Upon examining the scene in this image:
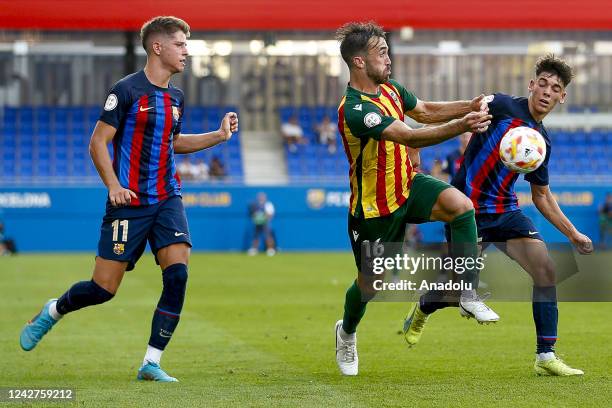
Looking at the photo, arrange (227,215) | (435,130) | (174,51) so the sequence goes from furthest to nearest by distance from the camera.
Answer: (227,215), (174,51), (435,130)

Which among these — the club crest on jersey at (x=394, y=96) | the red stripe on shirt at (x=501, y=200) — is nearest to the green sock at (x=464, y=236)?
the red stripe on shirt at (x=501, y=200)

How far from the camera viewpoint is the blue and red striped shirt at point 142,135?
7.60 metres

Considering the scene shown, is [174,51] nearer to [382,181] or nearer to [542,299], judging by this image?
[382,181]

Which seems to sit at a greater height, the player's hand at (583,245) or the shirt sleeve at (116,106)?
the shirt sleeve at (116,106)

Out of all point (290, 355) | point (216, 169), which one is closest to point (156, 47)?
point (290, 355)

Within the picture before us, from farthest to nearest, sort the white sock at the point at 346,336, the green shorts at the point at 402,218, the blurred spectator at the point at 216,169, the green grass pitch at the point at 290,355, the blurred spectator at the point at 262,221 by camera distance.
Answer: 1. the blurred spectator at the point at 216,169
2. the blurred spectator at the point at 262,221
3. the white sock at the point at 346,336
4. the green shorts at the point at 402,218
5. the green grass pitch at the point at 290,355

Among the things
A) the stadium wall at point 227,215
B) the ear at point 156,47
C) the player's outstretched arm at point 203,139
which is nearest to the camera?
the ear at point 156,47

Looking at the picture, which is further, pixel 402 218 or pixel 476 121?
pixel 402 218

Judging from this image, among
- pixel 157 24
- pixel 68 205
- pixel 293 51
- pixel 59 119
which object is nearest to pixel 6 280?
pixel 68 205

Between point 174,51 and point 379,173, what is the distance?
1604 millimetres

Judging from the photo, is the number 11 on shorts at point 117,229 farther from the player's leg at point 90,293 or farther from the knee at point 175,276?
the knee at point 175,276

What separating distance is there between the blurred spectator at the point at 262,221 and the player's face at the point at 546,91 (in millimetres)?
19689

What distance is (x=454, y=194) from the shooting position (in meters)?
7.43

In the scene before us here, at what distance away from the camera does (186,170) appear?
98.1 feet
